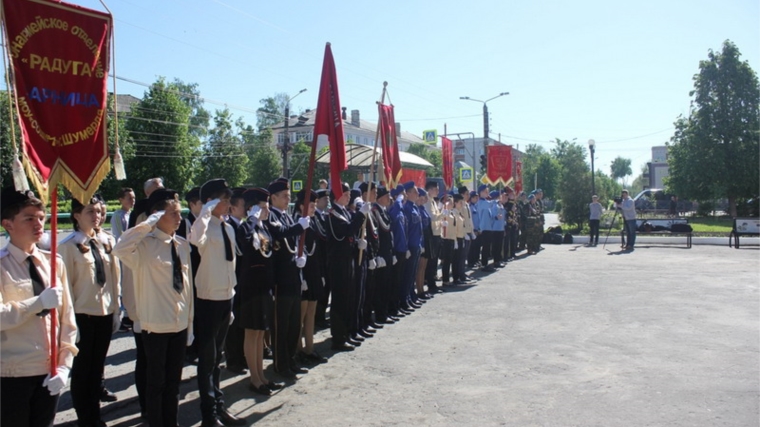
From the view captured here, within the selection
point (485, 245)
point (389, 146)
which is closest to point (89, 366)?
point (389, 146)

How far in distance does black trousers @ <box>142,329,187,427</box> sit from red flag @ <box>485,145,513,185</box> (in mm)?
18593

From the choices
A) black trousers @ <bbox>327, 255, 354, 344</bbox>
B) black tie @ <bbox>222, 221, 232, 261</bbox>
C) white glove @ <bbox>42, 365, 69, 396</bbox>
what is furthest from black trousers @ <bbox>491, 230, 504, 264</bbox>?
white glove @ <bbox>42, 365, 69, 396</bbox>

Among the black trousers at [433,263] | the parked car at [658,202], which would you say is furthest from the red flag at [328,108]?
the parked car at [658,202]

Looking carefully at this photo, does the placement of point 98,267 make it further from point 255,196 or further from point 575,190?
point 575,190

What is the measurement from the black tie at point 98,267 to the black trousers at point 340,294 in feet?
9.90

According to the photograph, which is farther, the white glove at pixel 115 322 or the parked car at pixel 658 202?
the parked car at pixel 658 202

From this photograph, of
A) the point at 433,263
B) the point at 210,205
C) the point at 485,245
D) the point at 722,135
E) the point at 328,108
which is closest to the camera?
the point at 210,205

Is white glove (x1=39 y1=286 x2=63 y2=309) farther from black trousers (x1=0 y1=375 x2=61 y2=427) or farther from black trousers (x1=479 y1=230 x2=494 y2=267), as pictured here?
black trousers (x1=479 y1=230 x2=494 y2=267)

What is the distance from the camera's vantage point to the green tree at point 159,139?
1687 inches

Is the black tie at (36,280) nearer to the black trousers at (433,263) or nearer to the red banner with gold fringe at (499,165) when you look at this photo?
the black trousers at (433,263)

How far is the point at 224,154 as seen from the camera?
55.7 meters

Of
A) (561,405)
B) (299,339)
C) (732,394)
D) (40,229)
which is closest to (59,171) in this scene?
(40,229)

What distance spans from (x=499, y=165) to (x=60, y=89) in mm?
19210

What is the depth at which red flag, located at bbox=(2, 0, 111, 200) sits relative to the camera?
380 cm
